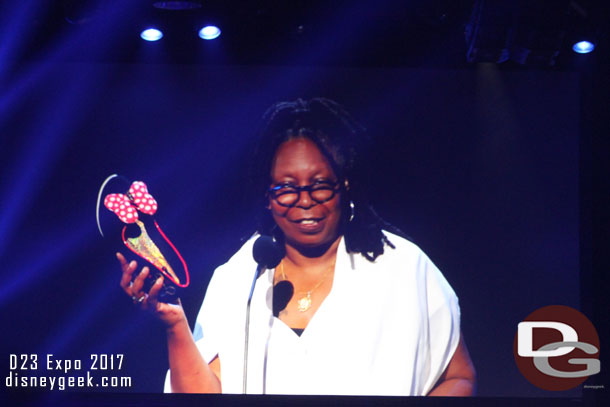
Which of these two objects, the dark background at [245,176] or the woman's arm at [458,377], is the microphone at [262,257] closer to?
the dark background at [245,176]

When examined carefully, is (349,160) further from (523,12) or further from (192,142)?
(523,12)

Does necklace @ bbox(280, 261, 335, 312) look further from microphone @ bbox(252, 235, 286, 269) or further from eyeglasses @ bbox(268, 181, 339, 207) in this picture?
eyeglasses @ bbox(268, 181, 339, 207)

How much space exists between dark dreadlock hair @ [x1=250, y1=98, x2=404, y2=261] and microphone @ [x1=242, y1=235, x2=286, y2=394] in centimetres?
17

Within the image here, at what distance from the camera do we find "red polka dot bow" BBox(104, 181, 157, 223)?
163 inches

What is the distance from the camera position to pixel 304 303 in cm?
401

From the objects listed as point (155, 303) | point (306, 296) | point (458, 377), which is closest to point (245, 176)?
point (306, 296)

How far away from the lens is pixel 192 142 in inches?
165

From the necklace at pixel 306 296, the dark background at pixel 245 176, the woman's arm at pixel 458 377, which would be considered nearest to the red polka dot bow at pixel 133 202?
the dark background at pixel 245 176

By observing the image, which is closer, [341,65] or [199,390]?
[199,390]

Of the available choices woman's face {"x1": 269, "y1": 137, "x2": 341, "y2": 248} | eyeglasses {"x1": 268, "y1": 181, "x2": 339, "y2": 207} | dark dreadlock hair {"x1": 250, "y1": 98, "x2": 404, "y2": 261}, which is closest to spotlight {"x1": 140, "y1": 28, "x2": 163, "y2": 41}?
dark dreadlock hair {"x1": 250, "y1": 98, "x2": 404, "y2": 261}

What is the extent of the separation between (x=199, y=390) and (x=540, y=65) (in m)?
2.95

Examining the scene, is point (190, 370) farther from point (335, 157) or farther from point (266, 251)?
point (335, 157)

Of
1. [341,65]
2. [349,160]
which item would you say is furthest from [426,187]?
[341,65]

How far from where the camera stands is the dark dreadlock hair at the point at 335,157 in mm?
4117
